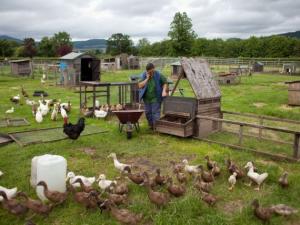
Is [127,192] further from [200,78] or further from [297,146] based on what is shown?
[200,78]

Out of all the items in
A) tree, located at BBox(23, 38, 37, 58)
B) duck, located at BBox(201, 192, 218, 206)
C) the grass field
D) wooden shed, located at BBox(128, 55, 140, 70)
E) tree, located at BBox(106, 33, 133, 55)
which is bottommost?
the grass field

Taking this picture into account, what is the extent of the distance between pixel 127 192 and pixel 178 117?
4.33 metres

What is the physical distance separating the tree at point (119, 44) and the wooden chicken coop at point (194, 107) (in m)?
86.3

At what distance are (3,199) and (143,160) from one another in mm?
3251

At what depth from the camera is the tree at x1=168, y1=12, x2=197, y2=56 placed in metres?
76.4

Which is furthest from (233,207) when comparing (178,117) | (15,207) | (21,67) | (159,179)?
(21,67)

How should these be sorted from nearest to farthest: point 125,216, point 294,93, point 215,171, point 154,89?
point 125,216
point 215,171
point 154,89
point 294,93

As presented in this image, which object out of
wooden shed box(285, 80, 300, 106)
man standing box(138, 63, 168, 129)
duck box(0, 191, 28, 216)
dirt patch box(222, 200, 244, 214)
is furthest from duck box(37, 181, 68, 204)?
wooden shed box(285, 80, 300, 106)

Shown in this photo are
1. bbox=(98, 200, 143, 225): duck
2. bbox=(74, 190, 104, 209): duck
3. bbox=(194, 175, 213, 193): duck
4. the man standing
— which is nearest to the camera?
bbox=(98, 200, 143, 225): duck

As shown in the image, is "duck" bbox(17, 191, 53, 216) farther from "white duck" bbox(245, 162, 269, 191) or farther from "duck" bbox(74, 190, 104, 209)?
"white duck" bbox(245, 162, 269, 191)

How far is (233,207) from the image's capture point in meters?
4.91

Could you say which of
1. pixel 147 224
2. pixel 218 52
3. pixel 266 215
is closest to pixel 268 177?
pixel 266 215

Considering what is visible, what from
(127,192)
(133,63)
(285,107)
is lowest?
(127,192)

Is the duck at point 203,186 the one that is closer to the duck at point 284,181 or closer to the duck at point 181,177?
the duck at point 181,177
